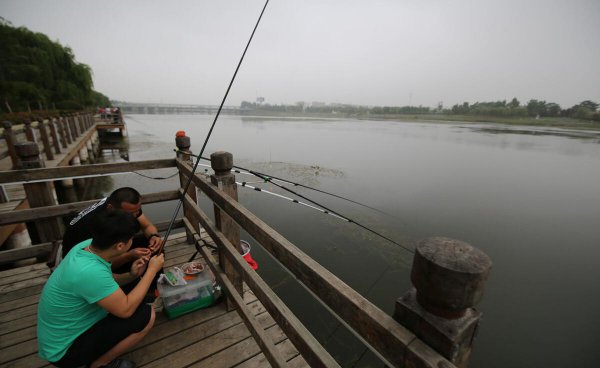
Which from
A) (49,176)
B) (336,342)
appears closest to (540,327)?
(336,342)

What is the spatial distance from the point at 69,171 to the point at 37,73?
3955cm

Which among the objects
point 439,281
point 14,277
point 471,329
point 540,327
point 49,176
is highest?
point 439,281

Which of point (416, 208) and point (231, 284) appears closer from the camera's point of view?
point (231, 284)

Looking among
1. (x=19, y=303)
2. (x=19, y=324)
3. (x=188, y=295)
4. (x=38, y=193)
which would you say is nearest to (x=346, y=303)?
(x=188, y=295)

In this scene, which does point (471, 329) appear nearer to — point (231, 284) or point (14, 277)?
point (231, 284)

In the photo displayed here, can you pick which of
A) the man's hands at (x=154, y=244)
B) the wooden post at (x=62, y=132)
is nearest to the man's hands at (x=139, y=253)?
the man's hands at (x=154, y=244)

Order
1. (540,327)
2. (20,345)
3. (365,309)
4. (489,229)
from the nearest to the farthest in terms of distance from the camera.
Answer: (365,309) → (20,345) → (540,327) → (489,229)

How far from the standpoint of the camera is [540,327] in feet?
15.9

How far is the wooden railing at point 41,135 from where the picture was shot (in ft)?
18.7

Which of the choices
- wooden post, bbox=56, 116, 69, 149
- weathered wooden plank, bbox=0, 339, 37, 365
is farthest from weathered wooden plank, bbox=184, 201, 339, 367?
wooden post, bbox=56, 116, 69, 149

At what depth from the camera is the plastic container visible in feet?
7.92

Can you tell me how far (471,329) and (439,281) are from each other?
0.82 feet

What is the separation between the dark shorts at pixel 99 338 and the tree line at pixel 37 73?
112 feet

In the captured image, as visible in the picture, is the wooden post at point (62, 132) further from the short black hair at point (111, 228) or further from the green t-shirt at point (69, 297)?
the short black hair at point (111, 228)
